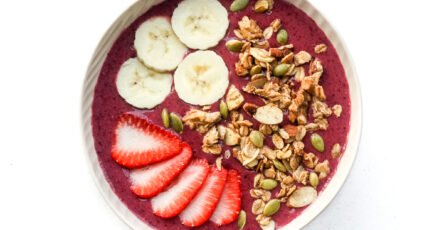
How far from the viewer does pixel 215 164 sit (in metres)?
2.01

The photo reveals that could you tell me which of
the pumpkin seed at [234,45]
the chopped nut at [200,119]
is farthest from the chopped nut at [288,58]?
the chopped nut at [200,119]

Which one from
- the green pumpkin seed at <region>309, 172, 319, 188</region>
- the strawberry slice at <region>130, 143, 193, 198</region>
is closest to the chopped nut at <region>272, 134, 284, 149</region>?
the green pumpkin seed at <region>309, 172, 319, 188</region>

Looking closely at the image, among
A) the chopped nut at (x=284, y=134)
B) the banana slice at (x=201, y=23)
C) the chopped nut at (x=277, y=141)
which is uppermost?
the banana slice at (x=201, y=23)

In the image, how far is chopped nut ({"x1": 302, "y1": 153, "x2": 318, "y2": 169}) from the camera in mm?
2010

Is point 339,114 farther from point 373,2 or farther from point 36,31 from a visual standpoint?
point 36,31

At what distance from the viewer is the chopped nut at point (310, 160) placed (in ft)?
6.59

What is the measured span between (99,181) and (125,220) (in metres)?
0.12

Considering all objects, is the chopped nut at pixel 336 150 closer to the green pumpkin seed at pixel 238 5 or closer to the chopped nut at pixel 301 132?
the chopped nut at pixel 301 132

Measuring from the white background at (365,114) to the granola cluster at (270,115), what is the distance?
0.81 feet

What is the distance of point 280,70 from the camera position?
78.5 inches

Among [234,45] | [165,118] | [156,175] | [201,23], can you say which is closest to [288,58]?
[234,45]

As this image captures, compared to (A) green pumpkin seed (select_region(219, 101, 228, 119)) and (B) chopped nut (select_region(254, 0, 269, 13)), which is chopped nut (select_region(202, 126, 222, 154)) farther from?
(B) chopped nut (select_region(254, 0, 269, 13))

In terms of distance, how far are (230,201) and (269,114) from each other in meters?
0.25

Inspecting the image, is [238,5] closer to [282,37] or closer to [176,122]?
[282,37]
